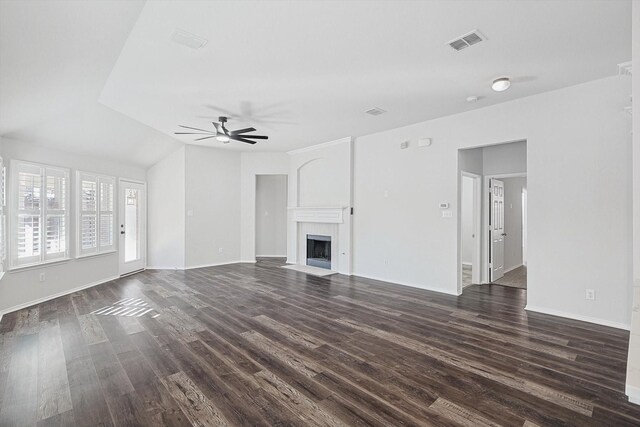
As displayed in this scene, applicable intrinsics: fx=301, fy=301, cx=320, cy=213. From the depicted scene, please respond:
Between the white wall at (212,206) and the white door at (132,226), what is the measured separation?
42.7 inches

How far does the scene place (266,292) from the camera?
5.14m

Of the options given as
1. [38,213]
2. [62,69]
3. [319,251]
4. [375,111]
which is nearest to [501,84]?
[375,111]

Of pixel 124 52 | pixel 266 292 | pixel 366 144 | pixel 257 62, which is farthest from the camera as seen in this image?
pixel 366 144

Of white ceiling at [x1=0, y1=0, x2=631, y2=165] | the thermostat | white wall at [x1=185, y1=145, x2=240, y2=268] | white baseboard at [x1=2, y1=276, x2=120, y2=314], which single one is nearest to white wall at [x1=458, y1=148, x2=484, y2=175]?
the thermostat

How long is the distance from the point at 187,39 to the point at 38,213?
3973 mm

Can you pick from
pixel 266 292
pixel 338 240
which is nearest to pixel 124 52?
pixel 266 292

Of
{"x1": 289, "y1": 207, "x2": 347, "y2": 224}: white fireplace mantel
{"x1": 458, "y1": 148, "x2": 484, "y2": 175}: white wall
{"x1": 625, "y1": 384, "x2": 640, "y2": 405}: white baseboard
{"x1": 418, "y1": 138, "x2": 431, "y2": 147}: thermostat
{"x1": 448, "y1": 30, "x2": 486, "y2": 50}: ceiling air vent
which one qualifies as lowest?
{"x1": 625, "y1": 384, "x2": 640, "y2": 405}: white baseboard

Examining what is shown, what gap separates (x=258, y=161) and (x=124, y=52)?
5103mm

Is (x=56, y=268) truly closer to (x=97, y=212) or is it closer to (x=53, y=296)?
(x=53, y=296)

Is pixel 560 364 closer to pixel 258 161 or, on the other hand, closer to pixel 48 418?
pixel 48 418

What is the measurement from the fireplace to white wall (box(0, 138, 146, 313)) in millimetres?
4231

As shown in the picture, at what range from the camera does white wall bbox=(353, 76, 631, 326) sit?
3600 millimetres

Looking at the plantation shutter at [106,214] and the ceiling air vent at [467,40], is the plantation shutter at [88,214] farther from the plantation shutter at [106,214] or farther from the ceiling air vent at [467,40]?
the ceiling air vent at [467,40]

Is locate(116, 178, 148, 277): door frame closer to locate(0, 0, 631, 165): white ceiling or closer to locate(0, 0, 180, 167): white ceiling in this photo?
locate(0, 0, 180, 167): white ceiling
